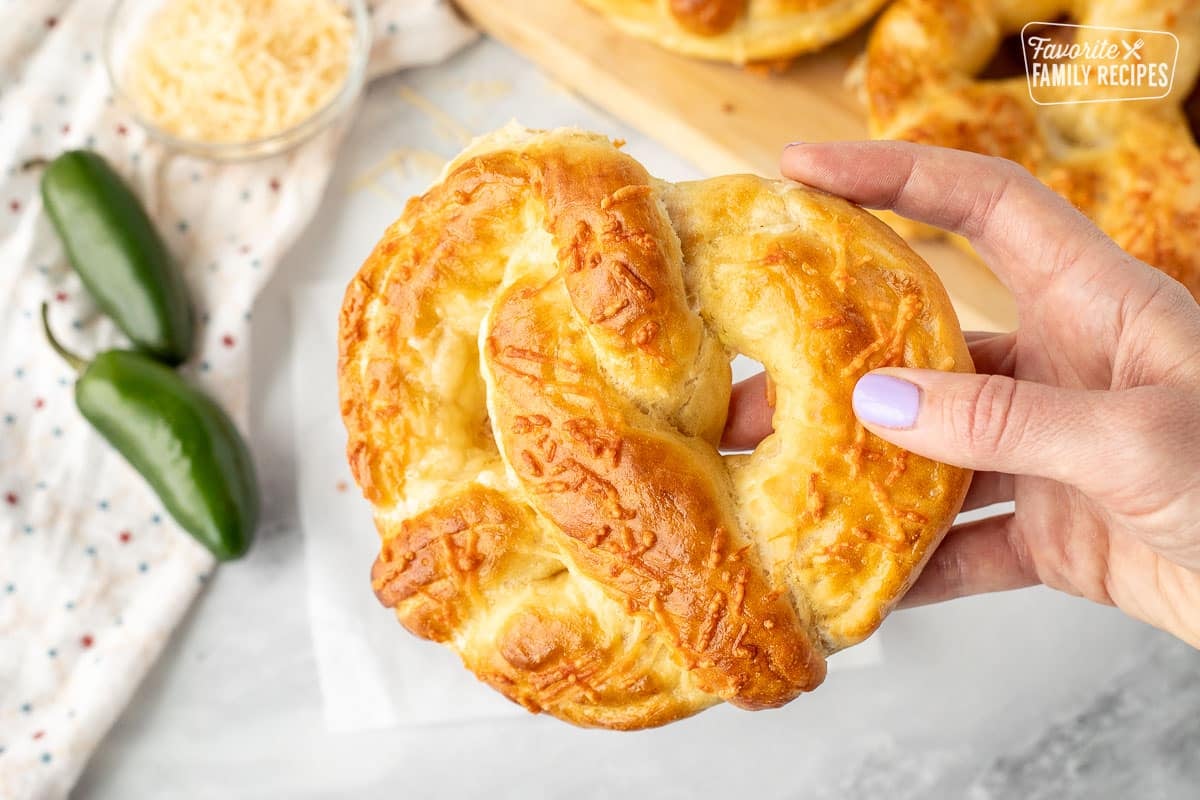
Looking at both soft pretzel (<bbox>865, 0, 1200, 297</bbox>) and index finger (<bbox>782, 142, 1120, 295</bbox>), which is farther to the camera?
soft pretzel (<bbox>865, 0, 1200, 297</bbox>)

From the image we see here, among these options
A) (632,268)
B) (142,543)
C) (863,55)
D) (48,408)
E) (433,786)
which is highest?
(632,268)

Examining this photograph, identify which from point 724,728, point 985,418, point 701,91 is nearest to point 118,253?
point 701,91

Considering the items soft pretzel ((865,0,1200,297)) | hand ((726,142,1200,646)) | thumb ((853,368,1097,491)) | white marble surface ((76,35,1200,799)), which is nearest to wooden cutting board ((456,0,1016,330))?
soft pretzel ((865,0,1200,297))

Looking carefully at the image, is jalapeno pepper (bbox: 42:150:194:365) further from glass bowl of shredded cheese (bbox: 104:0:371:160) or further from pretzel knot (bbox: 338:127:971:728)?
Answer: pretzel knot (bbox: 338:127:971:728)

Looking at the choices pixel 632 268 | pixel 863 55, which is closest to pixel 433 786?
pixel 632 268

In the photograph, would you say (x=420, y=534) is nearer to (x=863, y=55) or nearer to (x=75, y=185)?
(x=75, y=185)

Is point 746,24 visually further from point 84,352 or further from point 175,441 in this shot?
point 84,352
